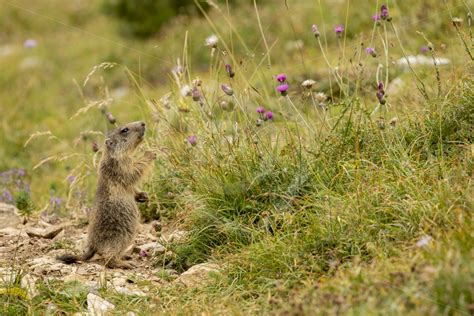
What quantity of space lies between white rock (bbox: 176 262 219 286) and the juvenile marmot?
0.64 metres

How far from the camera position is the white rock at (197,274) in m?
4.80

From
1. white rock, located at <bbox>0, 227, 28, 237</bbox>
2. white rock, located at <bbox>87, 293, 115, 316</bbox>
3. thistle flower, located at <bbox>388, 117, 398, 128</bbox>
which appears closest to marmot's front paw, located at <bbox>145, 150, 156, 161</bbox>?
white rock, located at <bbox>0, 227, 28, 237</bbox>

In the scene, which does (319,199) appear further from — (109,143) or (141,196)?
(109,143)

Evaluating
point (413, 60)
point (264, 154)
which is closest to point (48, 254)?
point (264, 154)

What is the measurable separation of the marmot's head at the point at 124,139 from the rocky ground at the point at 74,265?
679mm

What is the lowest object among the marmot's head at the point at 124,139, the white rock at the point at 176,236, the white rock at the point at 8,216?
the white rock at the point at 8,216

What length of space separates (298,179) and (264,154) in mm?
392

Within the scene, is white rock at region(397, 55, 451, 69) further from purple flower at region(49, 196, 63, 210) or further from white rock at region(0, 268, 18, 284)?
white rock at region(0, 268, 18, 284)

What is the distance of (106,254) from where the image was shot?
5387 millimetres

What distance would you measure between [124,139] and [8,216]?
1371 millimetres

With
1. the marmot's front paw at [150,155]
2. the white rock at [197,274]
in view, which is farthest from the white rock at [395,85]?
the white rock at [197,274]

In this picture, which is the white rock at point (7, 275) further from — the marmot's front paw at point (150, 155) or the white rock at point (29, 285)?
the marmot's front paw at point (150, 155)

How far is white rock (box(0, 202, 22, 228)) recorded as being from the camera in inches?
252

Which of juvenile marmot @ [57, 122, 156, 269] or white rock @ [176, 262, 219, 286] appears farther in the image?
juvenile marmot @ [57, 122, 156, 269]
